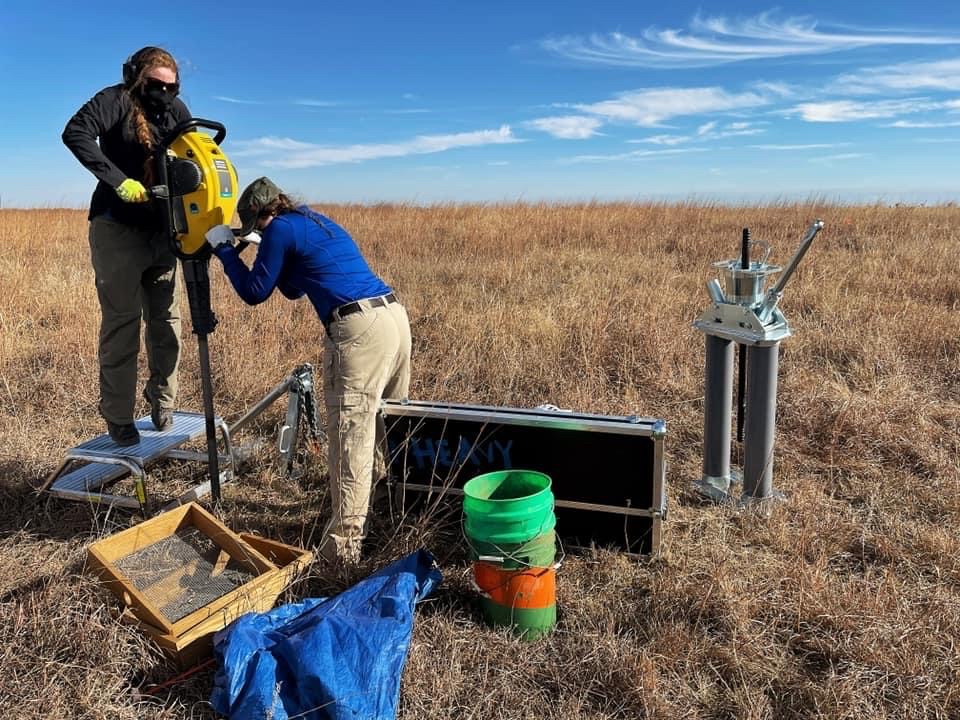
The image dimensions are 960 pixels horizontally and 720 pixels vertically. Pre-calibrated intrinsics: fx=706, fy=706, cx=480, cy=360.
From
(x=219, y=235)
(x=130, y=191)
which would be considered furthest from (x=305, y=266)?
(x=130, y=191)

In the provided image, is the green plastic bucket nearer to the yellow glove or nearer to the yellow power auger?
the yellow power auger

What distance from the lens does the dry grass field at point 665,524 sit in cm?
229

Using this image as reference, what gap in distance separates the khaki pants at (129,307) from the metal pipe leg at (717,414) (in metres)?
2.82

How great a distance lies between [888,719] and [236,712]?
1.94m

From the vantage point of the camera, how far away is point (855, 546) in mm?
3070

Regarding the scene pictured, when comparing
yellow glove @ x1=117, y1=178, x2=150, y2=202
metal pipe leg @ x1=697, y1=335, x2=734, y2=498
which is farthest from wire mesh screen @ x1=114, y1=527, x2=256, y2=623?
metal pipe leg @ x1=697, y1=335, x2=734, y2=498

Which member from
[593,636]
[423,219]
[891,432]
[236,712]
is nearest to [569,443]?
[593,636]

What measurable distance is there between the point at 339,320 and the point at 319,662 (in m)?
1.42

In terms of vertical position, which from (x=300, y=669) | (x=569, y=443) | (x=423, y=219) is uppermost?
(x=423, y=219)

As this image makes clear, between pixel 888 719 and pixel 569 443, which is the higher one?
pixel 569 443

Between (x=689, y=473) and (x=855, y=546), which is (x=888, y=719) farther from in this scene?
(x=689, y=473)

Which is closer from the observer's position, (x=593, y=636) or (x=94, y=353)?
(x=593, y=636)

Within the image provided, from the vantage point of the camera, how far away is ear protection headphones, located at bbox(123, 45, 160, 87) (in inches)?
128

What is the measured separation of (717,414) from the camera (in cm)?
349
